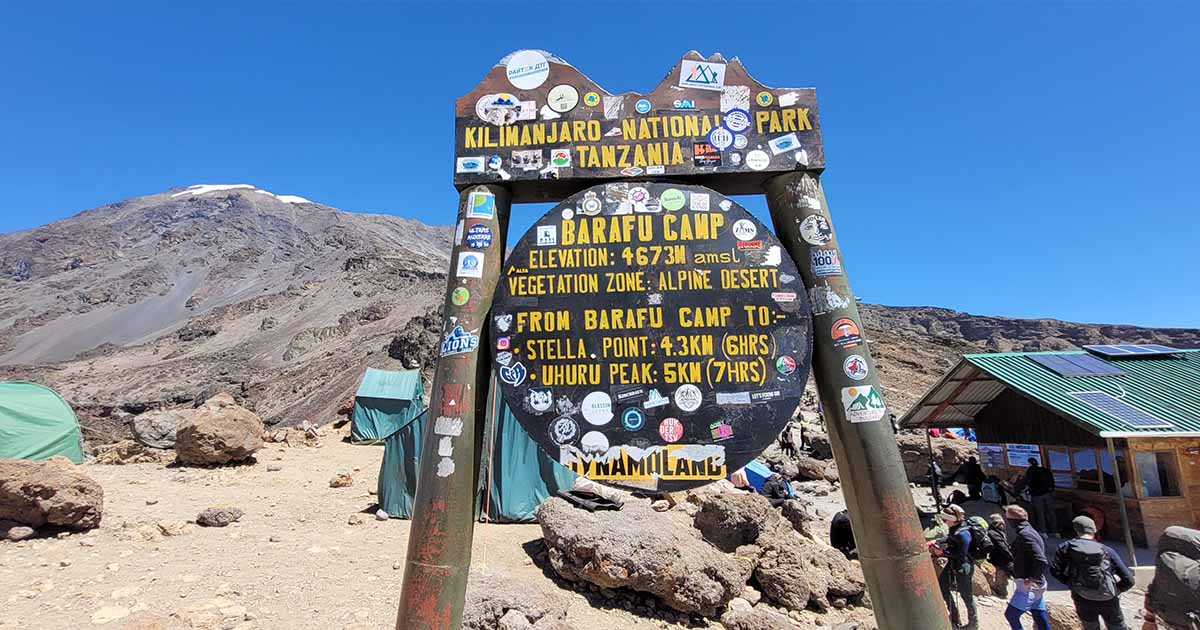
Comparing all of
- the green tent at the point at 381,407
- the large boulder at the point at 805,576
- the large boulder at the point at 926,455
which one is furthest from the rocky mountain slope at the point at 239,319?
the large boulder at the point at 805,576

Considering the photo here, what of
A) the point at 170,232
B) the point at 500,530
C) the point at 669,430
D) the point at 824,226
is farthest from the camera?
the point at 170,232

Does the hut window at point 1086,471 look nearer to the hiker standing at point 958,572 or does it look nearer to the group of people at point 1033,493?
the group of people at point 1033,493

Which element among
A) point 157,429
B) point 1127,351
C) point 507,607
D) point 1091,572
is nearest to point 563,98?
point 507,607

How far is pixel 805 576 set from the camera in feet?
21.9

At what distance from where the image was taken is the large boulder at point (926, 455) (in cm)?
1758

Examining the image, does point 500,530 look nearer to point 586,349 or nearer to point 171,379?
point 586,349

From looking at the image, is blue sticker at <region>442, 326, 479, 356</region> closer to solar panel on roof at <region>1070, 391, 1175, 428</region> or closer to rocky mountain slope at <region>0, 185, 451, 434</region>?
solar panel on roof at <region>1070, 391, 1175, 428</region>

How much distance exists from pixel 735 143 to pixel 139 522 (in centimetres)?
981

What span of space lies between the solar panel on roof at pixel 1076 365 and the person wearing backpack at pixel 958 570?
754 cm

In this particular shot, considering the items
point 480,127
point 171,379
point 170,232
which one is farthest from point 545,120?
point 170,232

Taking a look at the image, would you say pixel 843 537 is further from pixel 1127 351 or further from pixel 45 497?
pixel 45 497

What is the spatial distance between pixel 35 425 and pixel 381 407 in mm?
10133

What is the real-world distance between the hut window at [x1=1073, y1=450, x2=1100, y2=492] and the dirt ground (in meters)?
4.35

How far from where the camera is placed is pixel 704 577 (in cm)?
623
